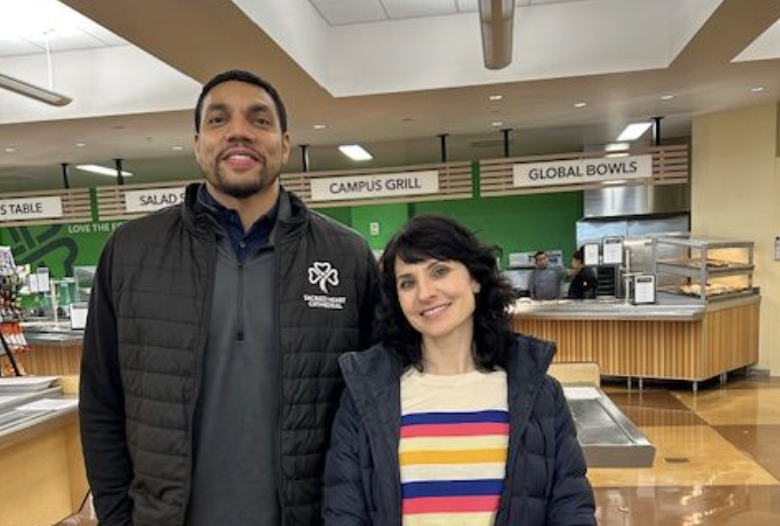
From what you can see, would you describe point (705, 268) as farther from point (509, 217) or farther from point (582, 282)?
point (509, 217)

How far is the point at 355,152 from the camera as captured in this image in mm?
9359

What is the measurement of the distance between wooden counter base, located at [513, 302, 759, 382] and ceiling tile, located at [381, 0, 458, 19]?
3.34m

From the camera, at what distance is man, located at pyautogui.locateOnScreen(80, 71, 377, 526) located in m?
1.30

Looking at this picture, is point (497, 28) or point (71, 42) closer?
point (497, 28)

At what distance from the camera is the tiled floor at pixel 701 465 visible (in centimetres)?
346

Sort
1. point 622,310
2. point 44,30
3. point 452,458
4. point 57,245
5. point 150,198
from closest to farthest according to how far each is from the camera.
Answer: point 452,458 < point 44,30 < point 622,310 < point 150,198 < point 57,245

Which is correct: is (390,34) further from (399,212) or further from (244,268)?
(399,212)

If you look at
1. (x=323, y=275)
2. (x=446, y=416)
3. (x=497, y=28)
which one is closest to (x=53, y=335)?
(x=497, y=28)

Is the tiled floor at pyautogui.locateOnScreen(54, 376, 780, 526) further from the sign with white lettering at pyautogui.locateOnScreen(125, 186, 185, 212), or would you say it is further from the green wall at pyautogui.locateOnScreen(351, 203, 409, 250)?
the green wall at pyautogui.locateOnScreen(351, 203, 409, 250)

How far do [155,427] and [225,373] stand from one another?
0.66 feet

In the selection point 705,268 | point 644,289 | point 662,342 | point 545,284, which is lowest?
point 662,342

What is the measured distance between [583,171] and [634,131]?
220 cm

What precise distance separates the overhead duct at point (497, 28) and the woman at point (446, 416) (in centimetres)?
188

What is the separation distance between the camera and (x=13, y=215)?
7.63 meters
